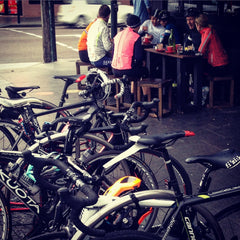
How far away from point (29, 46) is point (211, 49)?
35.3ft

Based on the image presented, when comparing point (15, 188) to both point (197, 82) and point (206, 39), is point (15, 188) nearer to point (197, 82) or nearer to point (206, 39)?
point (197, 82)

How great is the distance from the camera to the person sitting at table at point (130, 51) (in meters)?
7.79

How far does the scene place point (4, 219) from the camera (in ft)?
11.8

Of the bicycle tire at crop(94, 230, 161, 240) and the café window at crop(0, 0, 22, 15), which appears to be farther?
the café window at crop(0, 0, 22, 15)

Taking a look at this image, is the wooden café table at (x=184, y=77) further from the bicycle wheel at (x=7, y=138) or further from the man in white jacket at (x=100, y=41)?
the bicycle wheel at (x=7, y=138)

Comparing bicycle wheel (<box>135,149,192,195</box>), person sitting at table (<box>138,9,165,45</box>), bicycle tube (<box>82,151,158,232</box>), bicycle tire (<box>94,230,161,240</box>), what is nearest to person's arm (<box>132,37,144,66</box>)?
person sitting at table (<box>138,9,165,45</box>)

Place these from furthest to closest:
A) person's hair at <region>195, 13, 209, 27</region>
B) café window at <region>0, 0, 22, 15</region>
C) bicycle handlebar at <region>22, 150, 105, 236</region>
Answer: café window at <region>0, 0, 22, 15</region> → person's hair at <region>195, 13, 209, 27</region> → bicycle handlebar at <region>22, 150, 105, 236</region>

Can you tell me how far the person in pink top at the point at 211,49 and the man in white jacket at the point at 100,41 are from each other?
1.73 m

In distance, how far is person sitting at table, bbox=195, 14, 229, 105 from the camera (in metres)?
8.13

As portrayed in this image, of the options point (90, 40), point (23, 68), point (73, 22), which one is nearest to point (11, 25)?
point (73, 22)

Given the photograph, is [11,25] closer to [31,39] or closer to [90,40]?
[31,39]

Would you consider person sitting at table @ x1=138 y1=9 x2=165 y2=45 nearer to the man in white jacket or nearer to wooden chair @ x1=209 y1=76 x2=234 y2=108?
the man in white jacket

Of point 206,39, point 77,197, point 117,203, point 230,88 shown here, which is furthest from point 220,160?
point 230,88

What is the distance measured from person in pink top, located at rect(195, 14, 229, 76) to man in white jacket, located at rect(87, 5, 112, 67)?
1.73 metres
